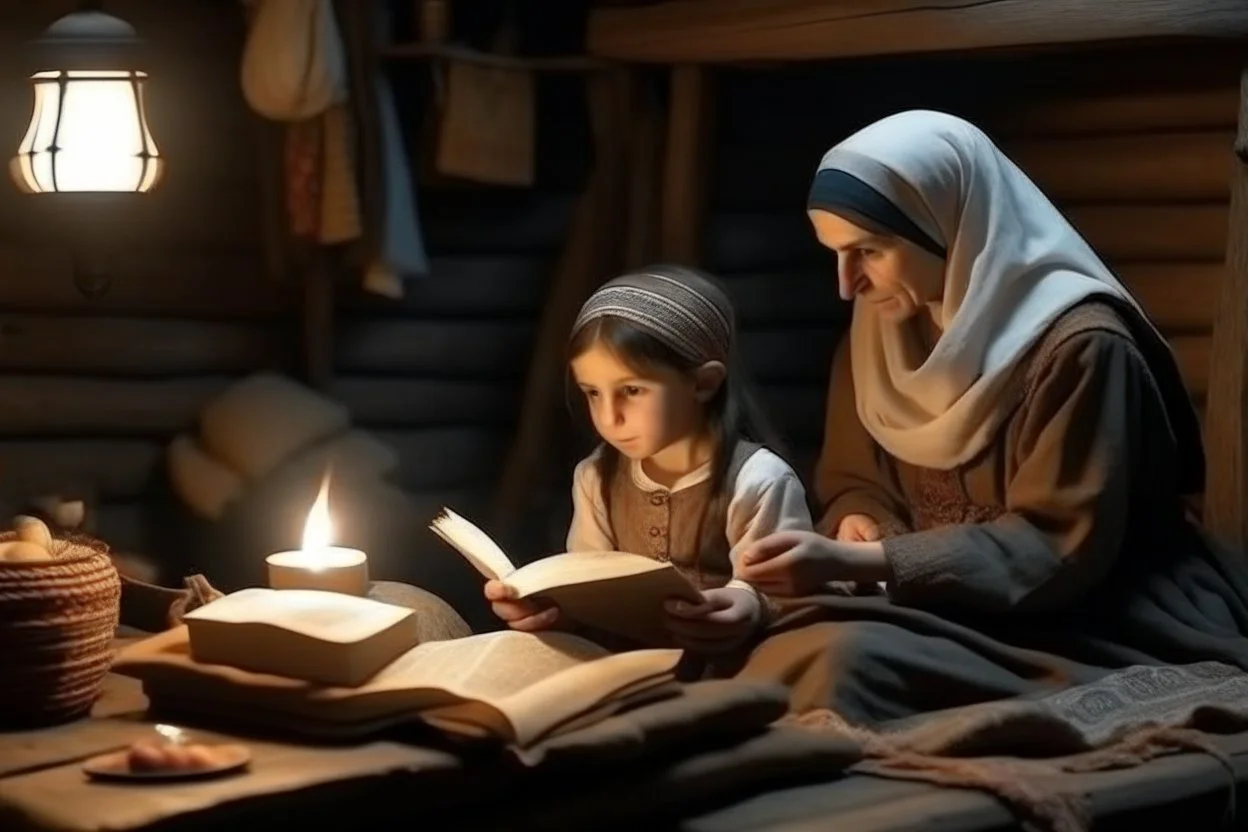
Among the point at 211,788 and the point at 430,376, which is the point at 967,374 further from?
the point at 430,376

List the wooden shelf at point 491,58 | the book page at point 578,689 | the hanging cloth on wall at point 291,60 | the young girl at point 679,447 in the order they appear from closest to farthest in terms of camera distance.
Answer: the book page at point 578,689, the young girl at point 679,447, the hanging cloth on wall at point 291,60, the wooden shelf at point 491,58

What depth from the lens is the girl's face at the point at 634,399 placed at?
3.42 meters

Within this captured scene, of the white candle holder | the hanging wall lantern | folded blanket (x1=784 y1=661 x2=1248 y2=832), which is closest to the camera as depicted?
folded blanket (x1=784 y1=661 x2=1248 y2=832)

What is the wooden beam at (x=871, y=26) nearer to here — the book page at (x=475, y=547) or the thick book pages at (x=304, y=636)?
the book page at (x=475, y=547)

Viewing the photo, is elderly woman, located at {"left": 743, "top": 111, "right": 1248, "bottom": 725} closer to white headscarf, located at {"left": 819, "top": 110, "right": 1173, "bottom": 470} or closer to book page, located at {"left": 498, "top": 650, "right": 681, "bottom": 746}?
white headscarf, located at {"left": 819, "top": 110, "right": 1173, "bottom": 470}

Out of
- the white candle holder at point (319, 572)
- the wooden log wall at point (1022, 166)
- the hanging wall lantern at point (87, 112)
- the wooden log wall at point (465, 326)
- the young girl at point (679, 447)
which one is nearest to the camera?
the white candle holder at point (319, 572)

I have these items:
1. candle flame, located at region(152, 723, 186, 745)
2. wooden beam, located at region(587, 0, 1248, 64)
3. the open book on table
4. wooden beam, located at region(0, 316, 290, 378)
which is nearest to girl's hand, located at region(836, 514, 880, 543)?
the open book on table

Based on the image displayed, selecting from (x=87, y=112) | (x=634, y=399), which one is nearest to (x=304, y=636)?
(x=634, y=399)

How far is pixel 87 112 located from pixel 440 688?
176 centimetres

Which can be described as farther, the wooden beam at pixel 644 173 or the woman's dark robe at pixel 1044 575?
the wooden beam at pixel 644 173

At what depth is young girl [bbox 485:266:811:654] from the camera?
3.40 metres

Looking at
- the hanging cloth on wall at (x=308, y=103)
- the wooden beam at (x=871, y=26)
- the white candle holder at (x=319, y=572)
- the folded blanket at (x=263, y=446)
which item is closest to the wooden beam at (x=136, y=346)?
the folded blanket at (x=263, y=446)

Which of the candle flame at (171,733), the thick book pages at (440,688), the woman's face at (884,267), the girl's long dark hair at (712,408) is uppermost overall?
the woman's face at (884,267)

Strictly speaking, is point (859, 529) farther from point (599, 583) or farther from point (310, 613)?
point (310, 613)
